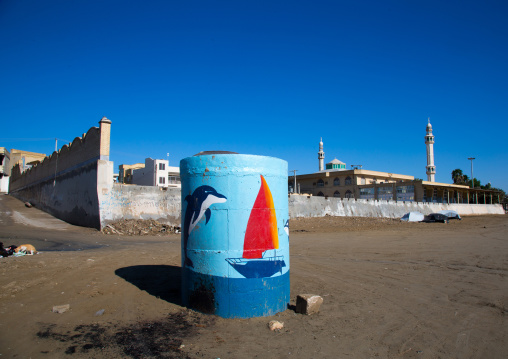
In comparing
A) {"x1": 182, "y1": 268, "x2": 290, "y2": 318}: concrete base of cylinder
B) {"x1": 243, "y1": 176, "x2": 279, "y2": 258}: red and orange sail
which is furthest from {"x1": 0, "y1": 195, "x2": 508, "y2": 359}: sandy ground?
{"x1": 243, "y1": 176, "x2": 279, "y2": 258}: red and orange sail

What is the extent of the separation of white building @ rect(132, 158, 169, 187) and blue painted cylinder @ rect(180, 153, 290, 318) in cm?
5269

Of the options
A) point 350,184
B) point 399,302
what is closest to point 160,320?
point 399,302

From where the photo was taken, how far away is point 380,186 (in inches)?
2186

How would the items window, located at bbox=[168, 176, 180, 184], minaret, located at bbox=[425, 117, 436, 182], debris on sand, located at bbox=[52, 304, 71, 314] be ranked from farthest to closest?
minaret, located at bbox=[425, 117, 436, 182] < window, located at bbox=[168, 176, 180, 184] < debris on sand, located at bbox=[52, 304, 71, 314]

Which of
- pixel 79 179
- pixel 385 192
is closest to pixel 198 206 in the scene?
pixel 79 179

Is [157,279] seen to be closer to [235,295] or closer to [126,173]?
[235,295]

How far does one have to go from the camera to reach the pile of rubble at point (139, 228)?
17078mm

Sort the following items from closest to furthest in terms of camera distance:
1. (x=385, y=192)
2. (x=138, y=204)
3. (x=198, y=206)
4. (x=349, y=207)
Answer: (x=198, y=206), (x=138, y=204), (x=349, y=207), (x=385, y=192)

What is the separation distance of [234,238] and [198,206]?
741 mm

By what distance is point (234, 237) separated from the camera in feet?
16.2

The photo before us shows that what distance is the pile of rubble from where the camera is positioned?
17.1m

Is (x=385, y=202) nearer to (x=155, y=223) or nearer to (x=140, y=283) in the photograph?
(x=155, y=223)

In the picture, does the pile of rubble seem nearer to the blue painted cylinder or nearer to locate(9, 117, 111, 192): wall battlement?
locate(9, 117, 111, 192): wall battlement

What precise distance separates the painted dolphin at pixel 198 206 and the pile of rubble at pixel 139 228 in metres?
12.9
